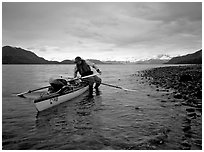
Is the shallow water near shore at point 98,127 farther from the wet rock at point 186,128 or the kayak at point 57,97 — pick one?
the kayak at point 57,97

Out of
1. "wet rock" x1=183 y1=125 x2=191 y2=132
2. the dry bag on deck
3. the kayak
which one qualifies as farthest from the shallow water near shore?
the dry bag on deck

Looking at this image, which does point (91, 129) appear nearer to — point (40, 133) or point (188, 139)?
point (40, 133)

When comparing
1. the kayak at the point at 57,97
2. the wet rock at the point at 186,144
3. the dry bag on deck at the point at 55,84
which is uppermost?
the dry bag on deck at the point at 55,84

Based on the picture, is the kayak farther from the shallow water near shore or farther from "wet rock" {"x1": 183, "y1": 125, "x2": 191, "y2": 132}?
"wet rock" {"x1": 183, "y1": 125, "x2": 191, "y2": 132}

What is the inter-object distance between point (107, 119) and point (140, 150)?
14.4 feet

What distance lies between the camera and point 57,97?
1518 cm

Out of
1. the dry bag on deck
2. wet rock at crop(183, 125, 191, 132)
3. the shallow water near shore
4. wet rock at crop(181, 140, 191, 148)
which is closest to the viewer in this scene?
wet rock at crop(181, 140, 191, 148)

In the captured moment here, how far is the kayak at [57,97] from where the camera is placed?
43.9 feet

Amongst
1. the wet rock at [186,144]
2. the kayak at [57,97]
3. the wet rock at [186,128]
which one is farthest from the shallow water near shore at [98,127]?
the kayak at [57,97]

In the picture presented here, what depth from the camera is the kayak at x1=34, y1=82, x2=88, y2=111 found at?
1339cm

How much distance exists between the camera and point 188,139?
8883 mm

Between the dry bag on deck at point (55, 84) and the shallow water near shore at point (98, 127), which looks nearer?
the shallow water near shore at point (98, 127)

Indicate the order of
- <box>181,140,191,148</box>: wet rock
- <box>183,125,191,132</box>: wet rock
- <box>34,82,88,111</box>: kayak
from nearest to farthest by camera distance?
1. <box>181,140,191,148</box>: wet rock
2. <box>183,125,191,132</box>: wet rock
3. <box>34,82,88,111</box>: kayak

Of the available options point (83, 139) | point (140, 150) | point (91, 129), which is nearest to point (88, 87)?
point (91, 129)
